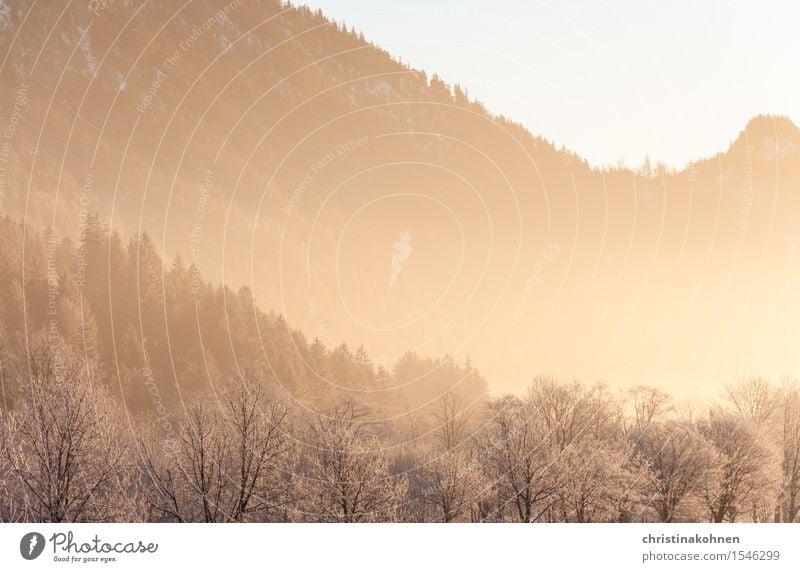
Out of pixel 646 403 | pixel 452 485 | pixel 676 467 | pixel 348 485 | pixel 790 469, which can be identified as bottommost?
pixel 348 485

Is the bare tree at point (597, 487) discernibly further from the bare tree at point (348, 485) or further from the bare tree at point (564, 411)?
the bare tree at point (348, 485)

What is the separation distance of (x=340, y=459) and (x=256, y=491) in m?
7.96

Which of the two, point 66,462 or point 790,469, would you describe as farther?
point 790,469

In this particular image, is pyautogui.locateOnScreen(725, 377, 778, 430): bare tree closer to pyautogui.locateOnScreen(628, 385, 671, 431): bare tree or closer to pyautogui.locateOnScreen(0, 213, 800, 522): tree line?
pyautogui.locateOnScreen(0, 213, 800, 522): tree line

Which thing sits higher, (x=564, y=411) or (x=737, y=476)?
(x=564, y=411)

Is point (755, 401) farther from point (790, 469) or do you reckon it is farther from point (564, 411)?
point (564, 411)

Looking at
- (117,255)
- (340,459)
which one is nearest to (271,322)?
(117,255)

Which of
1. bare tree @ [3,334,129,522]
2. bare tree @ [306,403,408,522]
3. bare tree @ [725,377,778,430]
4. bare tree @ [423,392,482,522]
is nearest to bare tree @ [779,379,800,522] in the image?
bare tree @ [725,377,778,430]

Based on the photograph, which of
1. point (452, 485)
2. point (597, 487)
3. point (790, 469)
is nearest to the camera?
point (597, 487)

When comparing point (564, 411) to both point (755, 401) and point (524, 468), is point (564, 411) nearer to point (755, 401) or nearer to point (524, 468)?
point (524, 468)

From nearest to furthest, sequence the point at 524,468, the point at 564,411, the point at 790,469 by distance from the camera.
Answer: the point at 524,468
the point at 790,469
the point at 564,411

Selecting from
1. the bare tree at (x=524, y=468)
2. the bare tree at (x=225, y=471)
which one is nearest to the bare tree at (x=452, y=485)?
the bare tree at (x=524, y=468)

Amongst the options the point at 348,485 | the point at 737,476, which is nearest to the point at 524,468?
the point at 348,485
